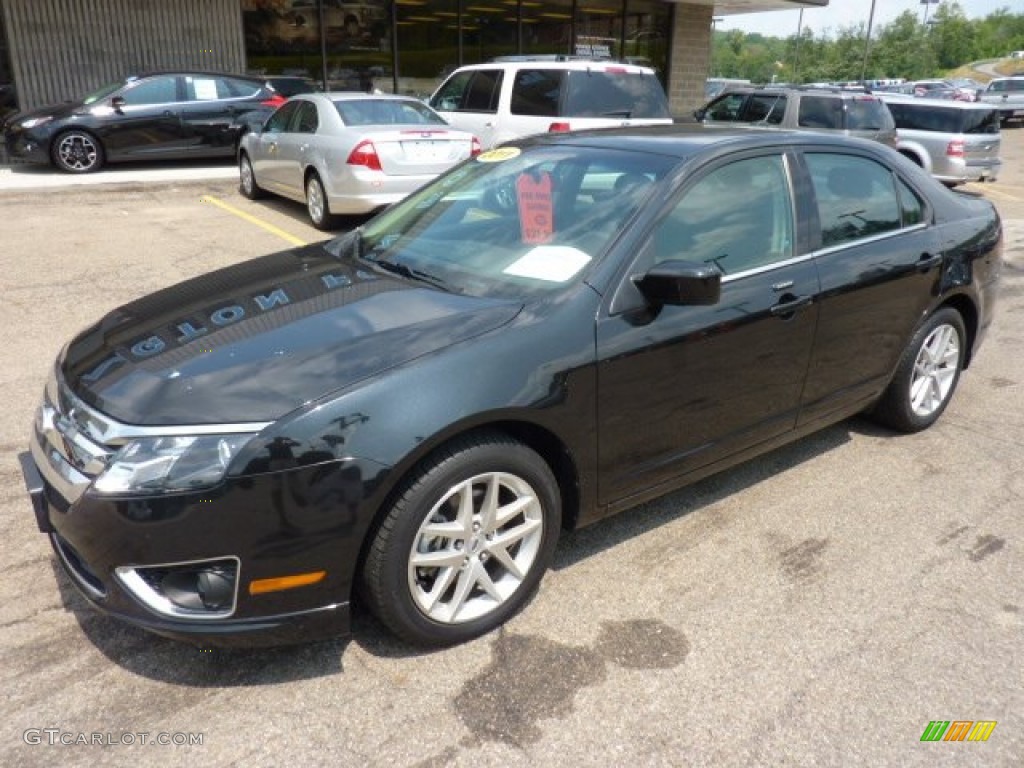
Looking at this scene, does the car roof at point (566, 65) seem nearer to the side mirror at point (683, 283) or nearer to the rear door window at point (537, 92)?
the rear door window at point (537, 92)

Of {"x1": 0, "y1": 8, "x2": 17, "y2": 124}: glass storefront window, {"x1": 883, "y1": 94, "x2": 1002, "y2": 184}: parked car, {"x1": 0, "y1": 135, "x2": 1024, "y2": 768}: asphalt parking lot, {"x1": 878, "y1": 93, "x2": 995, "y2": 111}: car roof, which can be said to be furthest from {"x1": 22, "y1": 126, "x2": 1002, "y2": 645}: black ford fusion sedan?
{"x1": 0, "y1": 8, "x2": 17, "y2": 124}: glass storefront window

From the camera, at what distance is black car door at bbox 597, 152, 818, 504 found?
9.61 feet

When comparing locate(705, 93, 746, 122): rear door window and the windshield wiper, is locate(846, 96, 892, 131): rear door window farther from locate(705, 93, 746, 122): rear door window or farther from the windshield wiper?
the windshield wiper

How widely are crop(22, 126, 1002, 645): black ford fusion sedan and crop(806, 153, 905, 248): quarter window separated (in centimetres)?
2

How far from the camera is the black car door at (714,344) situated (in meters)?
2.93

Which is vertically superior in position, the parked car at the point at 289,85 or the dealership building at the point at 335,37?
the dealership building at the point at 335,37

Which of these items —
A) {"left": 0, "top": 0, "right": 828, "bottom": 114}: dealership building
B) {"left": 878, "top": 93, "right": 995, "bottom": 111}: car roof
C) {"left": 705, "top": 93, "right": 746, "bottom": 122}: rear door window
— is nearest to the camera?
{"left": 705, "top": 93, "right": 746, "bottom": 122}: rear door window

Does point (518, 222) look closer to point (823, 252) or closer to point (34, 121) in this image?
point (823, 252)

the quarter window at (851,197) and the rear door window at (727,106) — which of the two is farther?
→ the rear door window at (727,106)

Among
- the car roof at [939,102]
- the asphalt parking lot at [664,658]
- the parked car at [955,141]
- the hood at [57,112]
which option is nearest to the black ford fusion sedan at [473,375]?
the asphalt parking lot at [664,658]

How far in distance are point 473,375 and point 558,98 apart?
26.2ft

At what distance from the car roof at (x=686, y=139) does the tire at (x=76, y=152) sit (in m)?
10.4

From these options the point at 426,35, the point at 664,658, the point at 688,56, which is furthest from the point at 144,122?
the point at 688,56

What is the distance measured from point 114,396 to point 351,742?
1215mm
